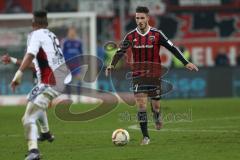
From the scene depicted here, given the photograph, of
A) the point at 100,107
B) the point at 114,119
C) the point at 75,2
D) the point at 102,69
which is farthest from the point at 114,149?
the point at 75,2

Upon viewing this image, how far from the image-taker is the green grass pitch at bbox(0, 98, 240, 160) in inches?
492

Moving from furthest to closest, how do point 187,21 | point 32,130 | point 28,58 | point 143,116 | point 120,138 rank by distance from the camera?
point 187,21
point 143,116
point 120,138
point 32,130
point 28,58

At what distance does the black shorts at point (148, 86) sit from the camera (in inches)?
580

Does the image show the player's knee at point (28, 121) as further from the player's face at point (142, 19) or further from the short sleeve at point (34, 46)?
the player's face at point (142, 19)

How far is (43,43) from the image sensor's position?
11.7 m

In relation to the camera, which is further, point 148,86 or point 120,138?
point 148,86

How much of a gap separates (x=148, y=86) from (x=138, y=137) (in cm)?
104

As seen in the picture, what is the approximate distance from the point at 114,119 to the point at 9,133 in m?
4.01

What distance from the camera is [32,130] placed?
11.5 meters

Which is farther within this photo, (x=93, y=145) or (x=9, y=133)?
(x=9, y=133)

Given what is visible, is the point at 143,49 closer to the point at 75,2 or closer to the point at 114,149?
the point at 114,149

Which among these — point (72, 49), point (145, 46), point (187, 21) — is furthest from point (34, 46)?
point (187, 21)

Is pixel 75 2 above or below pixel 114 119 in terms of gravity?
above

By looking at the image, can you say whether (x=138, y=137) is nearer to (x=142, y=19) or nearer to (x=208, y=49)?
(x=142, y=19)
